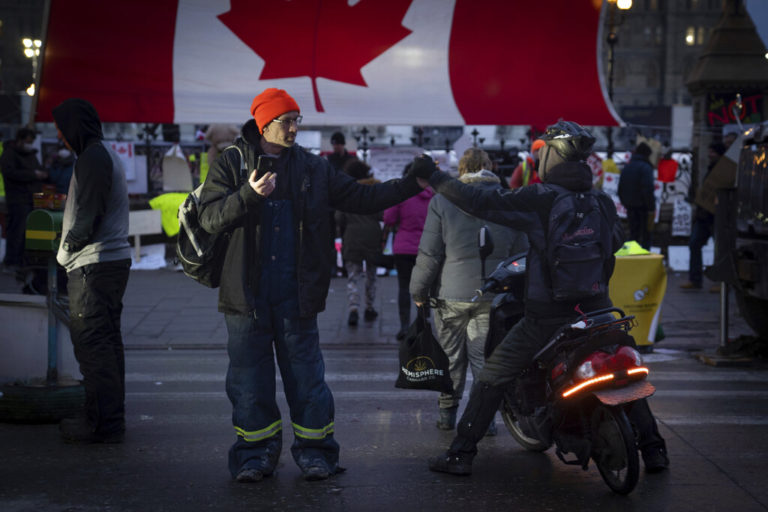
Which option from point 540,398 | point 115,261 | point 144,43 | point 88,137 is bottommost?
point 540,398

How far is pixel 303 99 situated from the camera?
688 centimetres

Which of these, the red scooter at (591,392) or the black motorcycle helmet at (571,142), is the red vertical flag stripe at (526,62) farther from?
the red scooter at (591,392)

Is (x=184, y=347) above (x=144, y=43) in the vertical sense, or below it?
below

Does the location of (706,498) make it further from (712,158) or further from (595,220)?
(712,158)

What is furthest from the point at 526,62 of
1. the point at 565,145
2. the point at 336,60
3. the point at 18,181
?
the point at 18,181

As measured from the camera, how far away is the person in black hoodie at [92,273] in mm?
5859

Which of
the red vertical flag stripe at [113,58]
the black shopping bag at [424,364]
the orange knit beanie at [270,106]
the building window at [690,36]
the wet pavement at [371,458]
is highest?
the building window at [690,36]

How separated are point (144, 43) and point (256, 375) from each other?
9.28 feet

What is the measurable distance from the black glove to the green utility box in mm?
2557

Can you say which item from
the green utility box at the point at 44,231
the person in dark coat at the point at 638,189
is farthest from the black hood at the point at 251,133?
the person in dark coat at the point at 638,189

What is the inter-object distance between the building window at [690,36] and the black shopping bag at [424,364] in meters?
102

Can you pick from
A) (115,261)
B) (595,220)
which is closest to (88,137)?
(115,261)

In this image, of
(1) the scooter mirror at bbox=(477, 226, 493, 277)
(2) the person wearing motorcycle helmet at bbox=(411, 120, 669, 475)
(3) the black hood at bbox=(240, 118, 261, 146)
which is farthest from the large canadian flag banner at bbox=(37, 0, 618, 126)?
(2) the person wearing motorcycle helmet at bbox=(411, 120, 669, 475)

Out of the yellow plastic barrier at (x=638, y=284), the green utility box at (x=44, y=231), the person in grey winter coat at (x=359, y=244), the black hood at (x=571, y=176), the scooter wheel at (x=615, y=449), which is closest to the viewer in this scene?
the scooter wheel at (x=615, y=449)
